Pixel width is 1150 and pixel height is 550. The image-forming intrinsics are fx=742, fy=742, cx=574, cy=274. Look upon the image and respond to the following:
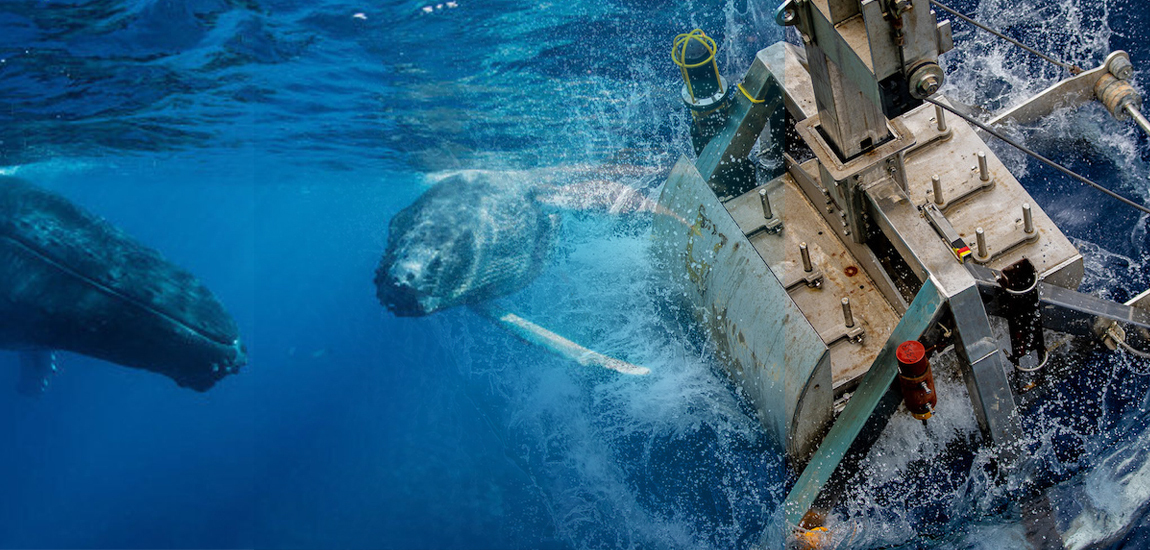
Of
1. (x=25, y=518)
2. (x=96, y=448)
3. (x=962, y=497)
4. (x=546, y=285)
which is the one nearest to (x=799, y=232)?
(x=962, y=497)

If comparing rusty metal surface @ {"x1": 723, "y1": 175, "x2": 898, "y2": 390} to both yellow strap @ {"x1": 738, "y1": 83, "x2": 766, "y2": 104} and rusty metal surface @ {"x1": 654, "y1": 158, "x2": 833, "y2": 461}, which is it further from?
yellow strap @ {"x1": 738, "y1": 83, "x2": 766, "y2": 104}

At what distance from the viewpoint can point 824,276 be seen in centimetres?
478

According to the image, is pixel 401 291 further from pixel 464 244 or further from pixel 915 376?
pixel 915 376

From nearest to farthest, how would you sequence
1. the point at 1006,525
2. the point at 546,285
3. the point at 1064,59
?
the point at 1006,525 < the point at 1064,59 < the point at 546,285

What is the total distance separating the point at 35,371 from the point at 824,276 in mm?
5543

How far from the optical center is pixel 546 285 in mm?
6754

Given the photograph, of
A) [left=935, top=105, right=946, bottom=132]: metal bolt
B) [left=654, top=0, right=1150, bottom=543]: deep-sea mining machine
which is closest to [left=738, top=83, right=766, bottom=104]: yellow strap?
[left=654, top=0, right=1150, bottom=543]: deep-sea mining machine

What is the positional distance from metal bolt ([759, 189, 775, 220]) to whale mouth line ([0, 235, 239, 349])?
13.8 ft

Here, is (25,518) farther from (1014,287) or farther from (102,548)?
(1014,287)

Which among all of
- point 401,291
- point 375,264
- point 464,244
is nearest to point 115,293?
point 375,264

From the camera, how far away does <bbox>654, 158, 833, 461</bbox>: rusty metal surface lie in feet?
12.9

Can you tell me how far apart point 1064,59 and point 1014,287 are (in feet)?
11.9

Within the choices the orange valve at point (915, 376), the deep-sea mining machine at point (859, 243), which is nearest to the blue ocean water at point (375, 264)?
the deep-sea mining machine at point (859, 243)

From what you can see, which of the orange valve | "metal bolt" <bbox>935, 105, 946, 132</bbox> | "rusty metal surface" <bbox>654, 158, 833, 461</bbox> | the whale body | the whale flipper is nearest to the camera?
the orange valve
